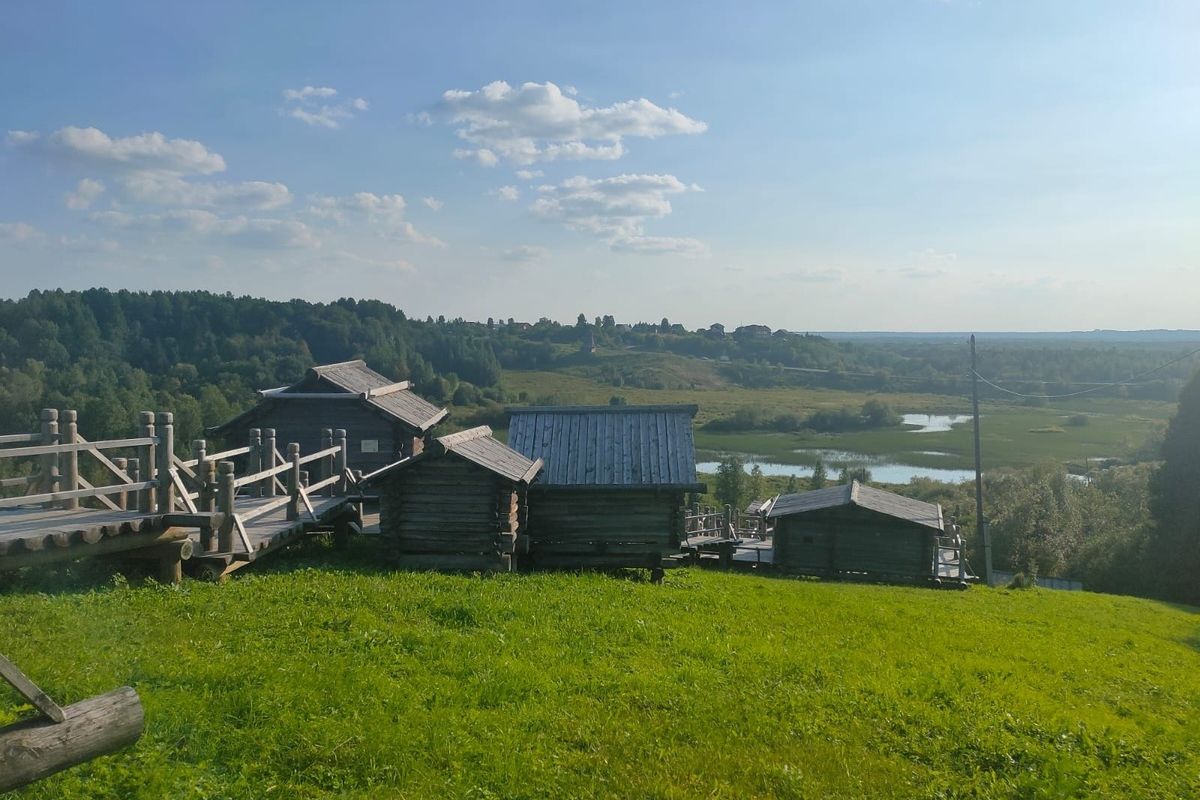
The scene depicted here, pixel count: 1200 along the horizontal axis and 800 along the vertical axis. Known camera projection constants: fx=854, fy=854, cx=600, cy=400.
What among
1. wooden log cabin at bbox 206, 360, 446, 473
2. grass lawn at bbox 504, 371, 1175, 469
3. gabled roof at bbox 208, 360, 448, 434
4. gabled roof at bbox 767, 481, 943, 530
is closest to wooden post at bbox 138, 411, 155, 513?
gabled roof at bbox 208, 360, 448, 434

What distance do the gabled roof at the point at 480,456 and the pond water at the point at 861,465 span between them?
6572cm

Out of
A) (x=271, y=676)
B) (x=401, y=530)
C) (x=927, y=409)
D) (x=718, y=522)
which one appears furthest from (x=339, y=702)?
(x=927, y=409)

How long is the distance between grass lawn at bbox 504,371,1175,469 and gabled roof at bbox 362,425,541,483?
7501 centimetres

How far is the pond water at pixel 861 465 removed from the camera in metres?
83.4

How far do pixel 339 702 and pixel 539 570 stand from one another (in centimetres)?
1044

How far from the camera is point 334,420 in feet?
85.4

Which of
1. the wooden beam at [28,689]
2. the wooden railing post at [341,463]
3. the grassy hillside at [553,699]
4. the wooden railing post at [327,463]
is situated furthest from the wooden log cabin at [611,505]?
the wooden beam at [28,689]

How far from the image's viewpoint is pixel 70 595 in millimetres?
11695

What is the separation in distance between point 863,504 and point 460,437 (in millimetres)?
17810

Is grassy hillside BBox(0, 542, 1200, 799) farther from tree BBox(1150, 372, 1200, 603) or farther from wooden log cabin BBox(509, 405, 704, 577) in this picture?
tree BBox(1150, 372, 1200, 603)

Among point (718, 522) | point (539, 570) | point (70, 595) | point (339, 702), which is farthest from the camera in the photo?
point (718, 522)

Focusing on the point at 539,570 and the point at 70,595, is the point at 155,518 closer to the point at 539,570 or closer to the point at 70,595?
the point at 70,595

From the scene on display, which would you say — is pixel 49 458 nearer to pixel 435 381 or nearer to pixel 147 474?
pixel 147 474

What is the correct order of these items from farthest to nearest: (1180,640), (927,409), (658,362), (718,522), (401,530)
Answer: (658,362), (927,409), (718,522), (1180,640), (401,530)
